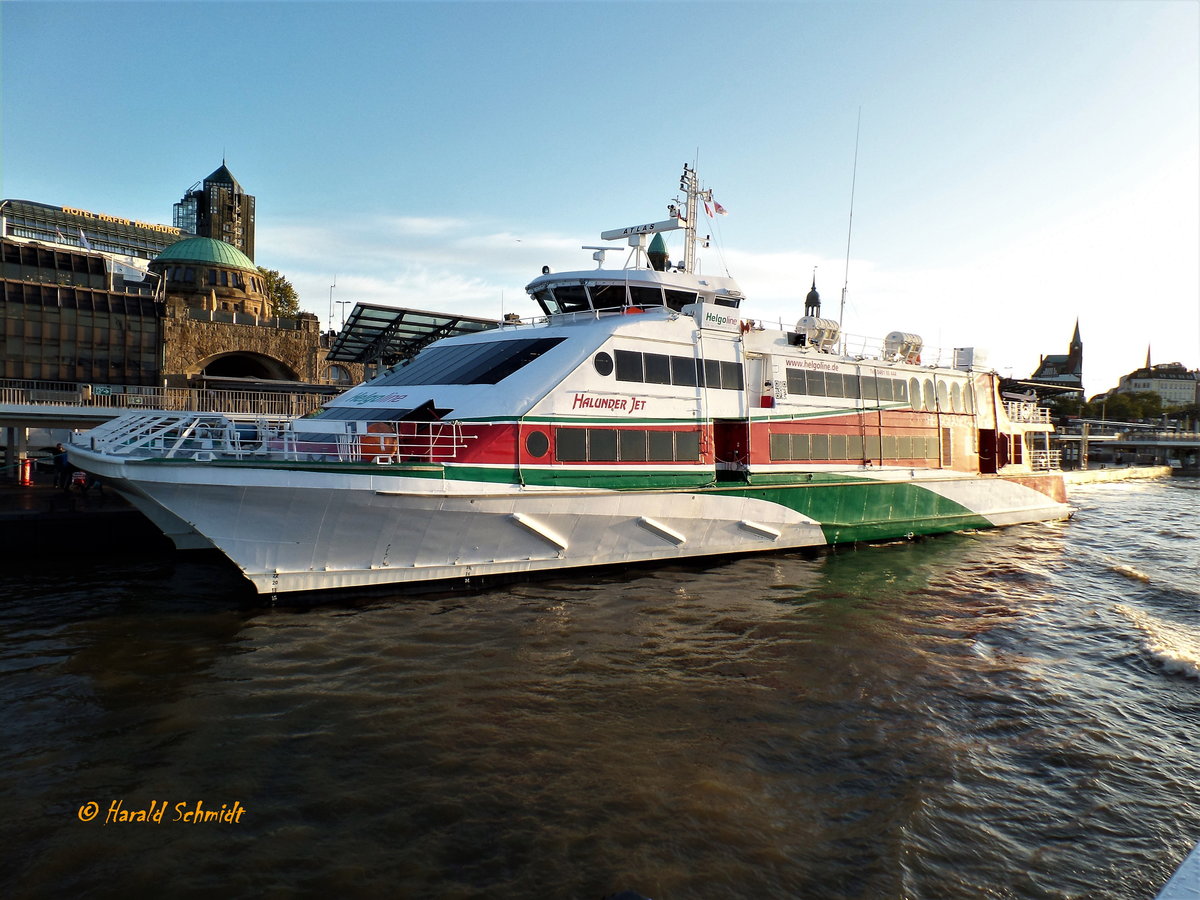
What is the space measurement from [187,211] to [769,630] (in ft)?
432

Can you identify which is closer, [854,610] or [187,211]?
[854,610]

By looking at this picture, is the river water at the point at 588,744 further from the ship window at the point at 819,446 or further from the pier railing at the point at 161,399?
the pier railing at the point at 161,399

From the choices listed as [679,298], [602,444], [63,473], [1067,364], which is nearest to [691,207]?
[679,298]

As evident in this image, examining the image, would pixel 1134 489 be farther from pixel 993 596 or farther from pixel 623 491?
pixel 623 491

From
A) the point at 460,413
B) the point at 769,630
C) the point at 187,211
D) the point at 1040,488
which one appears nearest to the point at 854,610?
the point at 769,630

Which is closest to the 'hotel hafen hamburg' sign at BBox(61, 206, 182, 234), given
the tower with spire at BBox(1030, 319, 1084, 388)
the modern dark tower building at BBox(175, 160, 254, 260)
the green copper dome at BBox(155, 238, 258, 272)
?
the modern dark tower building at BBox(175, 160, 254, 260)

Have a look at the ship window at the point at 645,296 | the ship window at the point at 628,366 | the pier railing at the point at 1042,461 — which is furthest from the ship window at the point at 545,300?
the pier railing at the point at 1042,461

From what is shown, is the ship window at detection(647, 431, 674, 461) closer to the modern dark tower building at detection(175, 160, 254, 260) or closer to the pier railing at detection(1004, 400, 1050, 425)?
the pier railing at detection(1004, 400, 1050, 425)

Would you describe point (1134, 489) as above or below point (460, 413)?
below

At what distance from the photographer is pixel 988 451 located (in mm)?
25078

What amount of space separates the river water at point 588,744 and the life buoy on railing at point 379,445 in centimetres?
261

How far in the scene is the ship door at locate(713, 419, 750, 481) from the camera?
1722 centimetres

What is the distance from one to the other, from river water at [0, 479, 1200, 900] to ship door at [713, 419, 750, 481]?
134 inches

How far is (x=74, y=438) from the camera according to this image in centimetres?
1634
